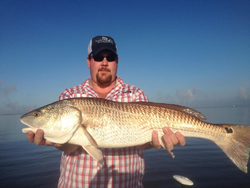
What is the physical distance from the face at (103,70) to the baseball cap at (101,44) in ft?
0.34

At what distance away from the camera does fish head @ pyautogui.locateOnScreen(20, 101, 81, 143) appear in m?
2.69

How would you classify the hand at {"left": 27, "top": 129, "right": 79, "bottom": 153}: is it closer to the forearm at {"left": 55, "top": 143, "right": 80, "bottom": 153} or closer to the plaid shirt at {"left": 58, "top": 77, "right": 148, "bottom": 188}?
the forearm at {"left": 55, "top": 143, "right": 80, "bottom": 153}

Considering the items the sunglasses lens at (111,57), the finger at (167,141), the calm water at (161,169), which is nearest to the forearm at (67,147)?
the finger at (167,141)

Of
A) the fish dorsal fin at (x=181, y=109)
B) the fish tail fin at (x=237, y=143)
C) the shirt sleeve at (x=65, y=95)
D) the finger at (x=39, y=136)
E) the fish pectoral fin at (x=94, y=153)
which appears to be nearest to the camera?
the fish pectoral fin at (x=94, y=153)

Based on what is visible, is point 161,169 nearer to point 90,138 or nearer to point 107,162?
point 107,162

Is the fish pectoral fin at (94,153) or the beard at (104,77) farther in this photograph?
the beard at (104,77)

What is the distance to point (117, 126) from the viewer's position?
276cm

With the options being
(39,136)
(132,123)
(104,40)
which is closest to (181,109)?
(132,123)

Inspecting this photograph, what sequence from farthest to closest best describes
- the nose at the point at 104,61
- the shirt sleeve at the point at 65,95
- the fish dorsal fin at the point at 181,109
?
the nose at the point at 104,61
the shirt sleeve at the point at 65,95
the fish dorsal fin at the point at 181,109

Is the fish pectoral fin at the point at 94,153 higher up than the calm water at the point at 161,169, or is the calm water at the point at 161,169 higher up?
the fish pectoral fin at the point at 94,153

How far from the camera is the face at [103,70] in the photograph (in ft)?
12.2

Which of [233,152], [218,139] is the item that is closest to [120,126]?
[218,139]

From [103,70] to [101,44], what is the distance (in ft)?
2.26

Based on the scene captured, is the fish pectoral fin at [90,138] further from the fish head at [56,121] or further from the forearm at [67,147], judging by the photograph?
the forearm at [67,147]
